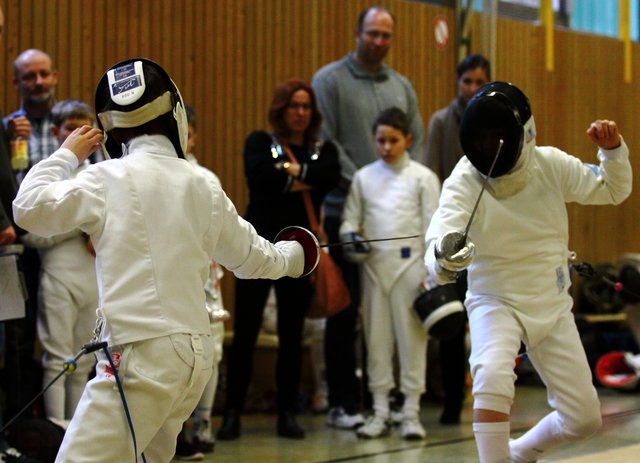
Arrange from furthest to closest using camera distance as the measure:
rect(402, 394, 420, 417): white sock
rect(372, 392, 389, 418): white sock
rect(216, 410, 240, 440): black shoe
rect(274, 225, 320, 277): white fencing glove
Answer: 1. rect(372, 392, 389, 418): white sock
2. rect(402, 394, 420, 417): white sock
3. rect(216, 410, 240, 440): black shoe
4. rect(274, 225, 320, 277): white fencing glove

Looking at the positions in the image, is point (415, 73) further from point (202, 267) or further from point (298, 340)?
point (202, 267)

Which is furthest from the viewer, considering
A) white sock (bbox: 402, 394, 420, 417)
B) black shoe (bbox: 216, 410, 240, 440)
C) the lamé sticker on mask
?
white sock (bbox: 402, 394, 420, 417)

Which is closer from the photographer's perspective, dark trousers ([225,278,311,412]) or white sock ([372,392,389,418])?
dark trousers ([225,278,311,412])

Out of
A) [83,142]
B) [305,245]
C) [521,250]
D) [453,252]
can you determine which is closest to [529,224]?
[521,250]

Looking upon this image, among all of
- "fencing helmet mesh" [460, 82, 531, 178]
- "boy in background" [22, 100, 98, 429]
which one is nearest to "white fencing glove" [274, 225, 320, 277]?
"fencing helmet mesh" [460, 82, 531, 178]

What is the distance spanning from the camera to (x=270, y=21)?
5.95m

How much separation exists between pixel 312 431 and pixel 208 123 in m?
2.07

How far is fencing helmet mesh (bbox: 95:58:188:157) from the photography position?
241 cm

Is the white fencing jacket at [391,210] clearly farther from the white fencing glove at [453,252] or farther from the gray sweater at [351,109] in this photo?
the white fencing glove at [453,252]

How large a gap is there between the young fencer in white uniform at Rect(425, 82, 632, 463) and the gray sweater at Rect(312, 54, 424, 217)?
162 centimetres

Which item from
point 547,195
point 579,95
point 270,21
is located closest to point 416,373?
point 547,195

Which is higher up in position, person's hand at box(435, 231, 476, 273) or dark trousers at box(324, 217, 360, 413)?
person's hand at box(435, 231, 476, 273)

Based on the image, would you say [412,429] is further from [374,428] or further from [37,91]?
[37,91]

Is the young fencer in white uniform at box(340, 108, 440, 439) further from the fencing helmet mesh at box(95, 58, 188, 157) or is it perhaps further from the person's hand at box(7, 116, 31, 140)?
the fencing helmet mesh at box(95, 58, 188, 157)
